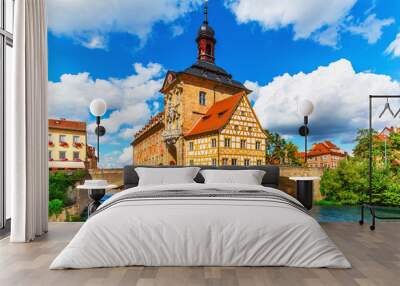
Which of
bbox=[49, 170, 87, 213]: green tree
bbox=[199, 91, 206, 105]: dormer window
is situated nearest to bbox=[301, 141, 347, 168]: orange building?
bbox=[199, 91, 206, 105]: dormer window

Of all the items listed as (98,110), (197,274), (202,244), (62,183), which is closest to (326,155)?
(202,244)

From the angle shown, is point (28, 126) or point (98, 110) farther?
point (98, 110)

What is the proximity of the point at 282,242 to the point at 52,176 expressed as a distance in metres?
3.76

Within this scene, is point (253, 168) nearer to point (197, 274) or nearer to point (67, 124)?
point (197, 274)

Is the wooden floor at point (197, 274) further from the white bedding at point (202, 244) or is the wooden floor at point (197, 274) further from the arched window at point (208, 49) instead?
the arched window at point (208, 49)

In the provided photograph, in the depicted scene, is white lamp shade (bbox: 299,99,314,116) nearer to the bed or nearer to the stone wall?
the stone wall

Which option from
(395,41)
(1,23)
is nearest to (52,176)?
(1,23)

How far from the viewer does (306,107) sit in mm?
4652

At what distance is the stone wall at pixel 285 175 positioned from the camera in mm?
4594

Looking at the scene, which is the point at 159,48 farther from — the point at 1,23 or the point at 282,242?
the point at 282,242

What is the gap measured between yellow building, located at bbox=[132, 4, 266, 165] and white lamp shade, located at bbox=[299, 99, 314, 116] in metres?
0.69

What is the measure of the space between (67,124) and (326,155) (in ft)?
13.4

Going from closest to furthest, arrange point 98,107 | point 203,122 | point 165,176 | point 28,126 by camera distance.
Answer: point 28,126 → point 165,176 → point 98,107 → point 203,122

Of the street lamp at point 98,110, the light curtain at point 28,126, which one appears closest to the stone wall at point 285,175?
the street lamp at point 98,110
